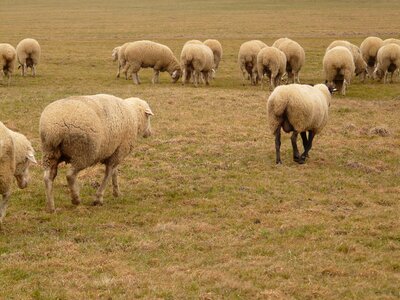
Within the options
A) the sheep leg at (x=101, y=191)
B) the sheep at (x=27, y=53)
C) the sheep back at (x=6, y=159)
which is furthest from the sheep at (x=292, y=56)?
the sheep back at (x=6, y=159)

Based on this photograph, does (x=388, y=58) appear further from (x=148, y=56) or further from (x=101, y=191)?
(x=101, y=191)

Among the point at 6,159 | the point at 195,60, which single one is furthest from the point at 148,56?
the point at 6,159

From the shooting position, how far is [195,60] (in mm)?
27391

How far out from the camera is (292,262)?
9.13 metres

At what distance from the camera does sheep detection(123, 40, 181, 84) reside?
27969mm

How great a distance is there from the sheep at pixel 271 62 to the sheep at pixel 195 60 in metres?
2.57

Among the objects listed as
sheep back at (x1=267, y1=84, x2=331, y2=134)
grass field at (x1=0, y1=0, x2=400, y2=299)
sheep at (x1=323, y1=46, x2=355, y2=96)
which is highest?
sheep back at (x1=267, y1=84, x2=331, y2=134)

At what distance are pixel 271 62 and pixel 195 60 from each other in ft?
11.5

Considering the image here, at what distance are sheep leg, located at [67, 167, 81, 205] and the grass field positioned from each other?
1.00 feet

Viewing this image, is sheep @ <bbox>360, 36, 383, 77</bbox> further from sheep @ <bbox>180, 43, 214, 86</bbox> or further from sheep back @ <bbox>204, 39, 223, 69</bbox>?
sheep @ <bbox>180, 43, 214, 86</bbox>

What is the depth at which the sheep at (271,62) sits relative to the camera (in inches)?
1021

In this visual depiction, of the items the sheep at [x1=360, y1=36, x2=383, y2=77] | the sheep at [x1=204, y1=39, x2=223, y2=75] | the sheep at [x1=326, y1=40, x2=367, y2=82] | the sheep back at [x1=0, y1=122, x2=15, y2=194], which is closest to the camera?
the sheep back at [x1=0, y1=122, x2=15, y2=194]

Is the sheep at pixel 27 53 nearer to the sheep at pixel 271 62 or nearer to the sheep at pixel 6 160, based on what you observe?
the sheep at pixel 271 62

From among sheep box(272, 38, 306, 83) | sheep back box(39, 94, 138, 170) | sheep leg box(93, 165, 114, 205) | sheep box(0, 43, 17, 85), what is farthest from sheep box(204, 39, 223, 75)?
sheep leg box(93, 165, 114, 205)
